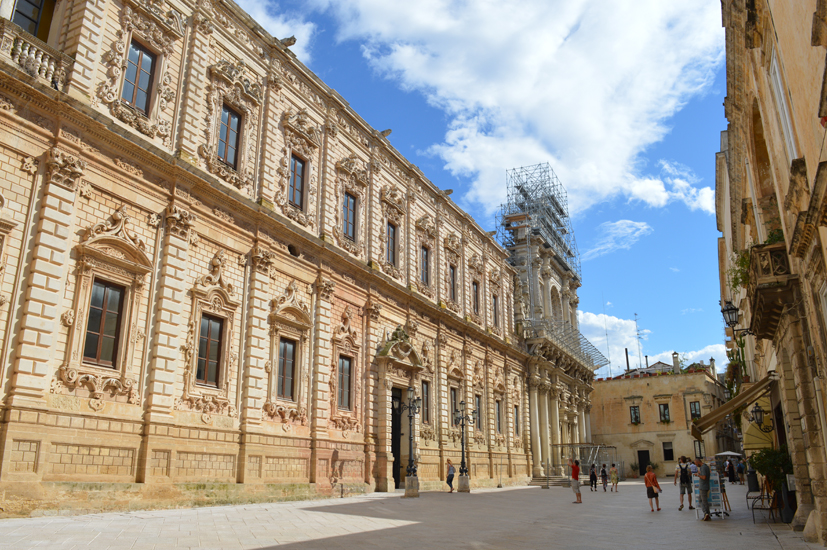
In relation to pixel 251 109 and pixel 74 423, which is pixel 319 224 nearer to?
pixel 251 109

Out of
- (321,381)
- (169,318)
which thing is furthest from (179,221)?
(321,381)

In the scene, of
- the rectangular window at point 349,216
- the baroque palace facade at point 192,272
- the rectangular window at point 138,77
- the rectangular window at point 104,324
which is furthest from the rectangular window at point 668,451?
the rectangular window at point 138,77

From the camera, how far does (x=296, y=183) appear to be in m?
19.5

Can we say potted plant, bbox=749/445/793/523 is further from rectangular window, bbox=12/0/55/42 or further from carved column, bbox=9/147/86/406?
rectangular window, bbox=12/0/55/42

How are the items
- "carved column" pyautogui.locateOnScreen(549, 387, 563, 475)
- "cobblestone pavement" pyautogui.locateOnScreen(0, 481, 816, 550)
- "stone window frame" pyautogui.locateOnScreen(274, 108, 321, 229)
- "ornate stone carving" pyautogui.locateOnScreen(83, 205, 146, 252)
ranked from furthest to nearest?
"carved column" pyautogui.locateOnScreen(549, 387, 563, 475) → "stone window frame" pyautogui.locateOnScreen(274, 108, 321, 229) → "ornate stone carving" pyautogui.locateOnScreen(83, 205, 146, 252) → "cobblestone pavement" pyautogui.locateOnScreen(0, 481, 816, 550)

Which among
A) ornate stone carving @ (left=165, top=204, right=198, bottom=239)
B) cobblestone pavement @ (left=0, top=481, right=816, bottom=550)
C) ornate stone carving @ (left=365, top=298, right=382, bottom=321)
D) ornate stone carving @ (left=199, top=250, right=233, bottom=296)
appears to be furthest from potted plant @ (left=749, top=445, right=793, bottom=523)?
ornate stone carving @ (left=165, top=204, right=198, bottom=239)

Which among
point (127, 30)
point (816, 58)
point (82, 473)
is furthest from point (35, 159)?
point (816, 58)

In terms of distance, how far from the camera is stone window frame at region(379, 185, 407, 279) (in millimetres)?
23961

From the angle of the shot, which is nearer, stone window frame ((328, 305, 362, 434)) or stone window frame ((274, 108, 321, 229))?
stone window frame ((274, 108, 321, 229))

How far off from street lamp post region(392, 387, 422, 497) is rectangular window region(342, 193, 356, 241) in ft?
19.2

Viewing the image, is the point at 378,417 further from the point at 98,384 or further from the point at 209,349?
the point at 98,384

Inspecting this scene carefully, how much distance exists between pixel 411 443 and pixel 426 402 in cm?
505

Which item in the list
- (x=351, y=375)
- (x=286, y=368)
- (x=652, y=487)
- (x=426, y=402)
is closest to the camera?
(x=652, y=487)

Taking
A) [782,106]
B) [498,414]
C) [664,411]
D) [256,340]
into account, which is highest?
[782,106]
